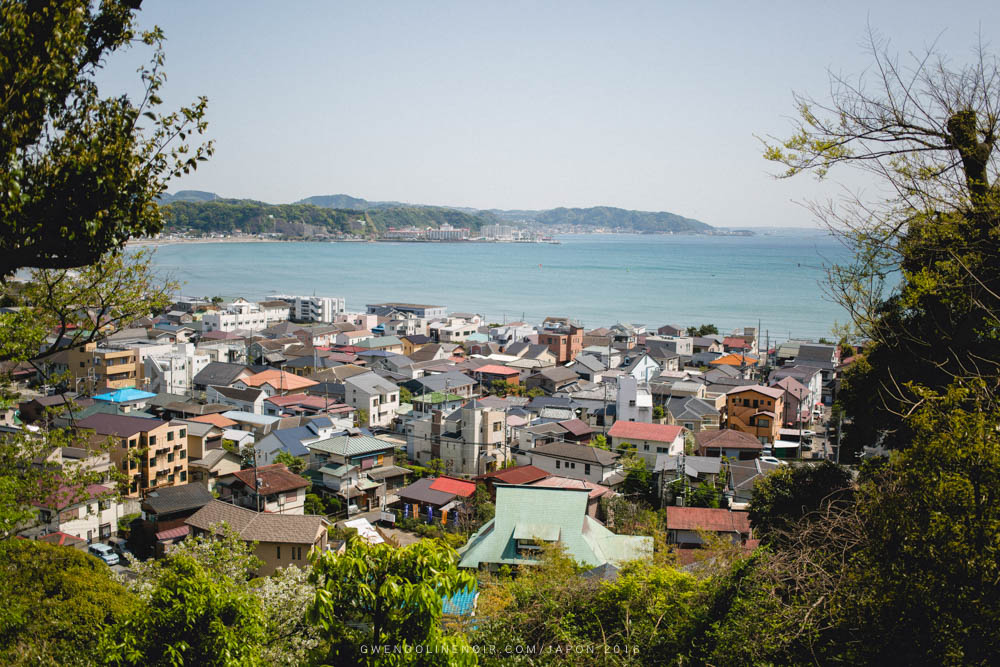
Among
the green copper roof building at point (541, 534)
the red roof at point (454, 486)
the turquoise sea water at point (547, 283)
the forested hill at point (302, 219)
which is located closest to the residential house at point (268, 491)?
the red roof at point (454, 486)

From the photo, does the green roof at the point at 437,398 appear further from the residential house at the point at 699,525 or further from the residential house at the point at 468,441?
the residential house at the point at 699,525

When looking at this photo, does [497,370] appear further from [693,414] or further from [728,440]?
[728,440]

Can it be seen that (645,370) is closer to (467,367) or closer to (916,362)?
(467,367)

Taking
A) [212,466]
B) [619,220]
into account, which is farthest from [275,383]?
[619,220]

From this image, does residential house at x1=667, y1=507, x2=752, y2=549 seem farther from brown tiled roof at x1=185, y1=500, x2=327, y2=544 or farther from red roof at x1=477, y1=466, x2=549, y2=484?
brown tiled roof at x1=185, y1=500, x2=327, y2=544

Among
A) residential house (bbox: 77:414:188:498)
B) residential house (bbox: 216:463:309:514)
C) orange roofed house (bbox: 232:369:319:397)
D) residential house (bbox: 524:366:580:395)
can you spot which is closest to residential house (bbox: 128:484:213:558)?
residential house (bbox: 216:463:309:514)

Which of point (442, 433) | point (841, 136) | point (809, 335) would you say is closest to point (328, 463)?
point (442, 433)
